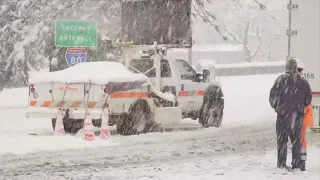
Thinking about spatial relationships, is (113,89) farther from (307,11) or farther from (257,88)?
(257,88)

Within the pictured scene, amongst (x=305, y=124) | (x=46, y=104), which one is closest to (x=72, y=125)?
(x=46, y=104)

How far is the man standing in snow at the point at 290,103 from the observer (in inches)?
407

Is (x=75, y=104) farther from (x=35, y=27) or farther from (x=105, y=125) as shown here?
(x=35, y=27)

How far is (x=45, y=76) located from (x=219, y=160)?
15.9 ft

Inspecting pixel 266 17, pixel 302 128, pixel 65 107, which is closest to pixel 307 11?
pixel 302 128

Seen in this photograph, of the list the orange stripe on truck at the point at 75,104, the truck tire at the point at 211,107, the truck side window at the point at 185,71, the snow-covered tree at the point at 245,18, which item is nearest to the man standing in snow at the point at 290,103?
the orange stripe on truck at the point at 75,104

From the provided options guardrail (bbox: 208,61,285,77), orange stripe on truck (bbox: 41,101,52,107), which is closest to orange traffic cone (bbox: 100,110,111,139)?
orange stripe on truck (bbox: 41,101,52,107)

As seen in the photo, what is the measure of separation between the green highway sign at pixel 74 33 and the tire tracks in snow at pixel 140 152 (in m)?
4.48

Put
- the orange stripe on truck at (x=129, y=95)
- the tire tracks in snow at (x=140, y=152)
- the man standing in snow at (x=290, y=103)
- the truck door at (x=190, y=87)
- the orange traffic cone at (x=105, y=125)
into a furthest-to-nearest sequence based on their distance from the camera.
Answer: the truck door at (x=190, y=87)
the orange stripe on truck at (x=129, y=95)
the orange traffic cone at (x=105, y=125)
the tire tracks in snow at (x=140, y=152)
the man standing in snow at (x=290, y=103)

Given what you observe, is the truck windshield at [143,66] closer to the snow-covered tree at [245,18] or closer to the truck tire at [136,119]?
the truck tire at [136,119]

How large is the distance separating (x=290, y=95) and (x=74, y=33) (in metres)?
9.28

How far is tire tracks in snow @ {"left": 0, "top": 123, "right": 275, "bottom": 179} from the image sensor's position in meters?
10.7

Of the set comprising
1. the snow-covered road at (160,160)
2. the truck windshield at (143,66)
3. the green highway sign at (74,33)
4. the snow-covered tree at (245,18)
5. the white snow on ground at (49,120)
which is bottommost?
the snow-covered road at (160,160)

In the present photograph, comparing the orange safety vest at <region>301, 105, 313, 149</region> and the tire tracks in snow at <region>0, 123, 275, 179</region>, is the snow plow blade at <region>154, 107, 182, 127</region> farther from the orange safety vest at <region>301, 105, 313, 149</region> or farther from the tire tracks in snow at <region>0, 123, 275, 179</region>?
the orange safety vest at <region>301, 105, 313, 149</region>
